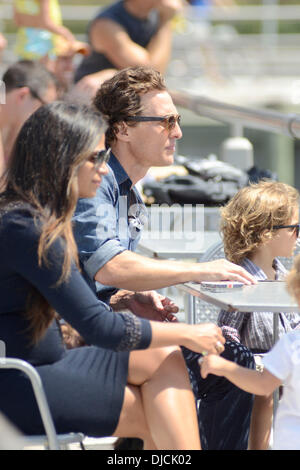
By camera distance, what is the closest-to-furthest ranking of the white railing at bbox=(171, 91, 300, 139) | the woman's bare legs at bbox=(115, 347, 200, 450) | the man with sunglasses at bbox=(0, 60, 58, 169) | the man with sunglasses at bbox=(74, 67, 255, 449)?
the woman's bare legs at bbox=(115, 347, 200, 450), the man with sunglasses at bbox=(74, 67, 255, 449), the white railing at bbox=(171, 91, 300, 139), the man with sunglasses at bbox=(0, 60, 58, 169)

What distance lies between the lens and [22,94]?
5004 millimetres

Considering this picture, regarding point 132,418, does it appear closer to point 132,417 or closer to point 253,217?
point 132,417

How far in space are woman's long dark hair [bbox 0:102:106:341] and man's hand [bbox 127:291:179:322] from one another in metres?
0.75

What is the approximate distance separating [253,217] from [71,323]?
109cm

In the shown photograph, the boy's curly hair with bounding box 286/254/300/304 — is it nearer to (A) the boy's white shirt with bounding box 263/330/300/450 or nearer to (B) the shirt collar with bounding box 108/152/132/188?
(A) the boy's white shirt with bounding box 263/330/300/450

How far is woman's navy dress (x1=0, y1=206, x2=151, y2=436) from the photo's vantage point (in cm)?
221

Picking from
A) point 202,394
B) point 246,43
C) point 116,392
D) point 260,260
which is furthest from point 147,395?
point 246,43

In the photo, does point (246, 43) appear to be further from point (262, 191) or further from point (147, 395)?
point (147, 395)

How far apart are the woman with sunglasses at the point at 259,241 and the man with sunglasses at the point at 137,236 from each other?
260 mm

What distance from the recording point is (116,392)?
2305 mm

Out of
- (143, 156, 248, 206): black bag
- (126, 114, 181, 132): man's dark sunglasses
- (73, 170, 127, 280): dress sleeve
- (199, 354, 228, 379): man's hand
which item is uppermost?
(126, 114, 181, 132): man's dark sunglasses

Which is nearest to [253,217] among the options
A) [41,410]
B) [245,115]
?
[41,410]

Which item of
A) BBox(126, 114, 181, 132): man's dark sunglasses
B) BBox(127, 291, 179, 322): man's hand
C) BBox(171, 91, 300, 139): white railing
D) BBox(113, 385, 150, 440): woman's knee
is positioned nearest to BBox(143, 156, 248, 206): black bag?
BBox(171, 91, 300, 139): white railing

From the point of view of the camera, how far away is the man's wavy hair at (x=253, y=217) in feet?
10.2
